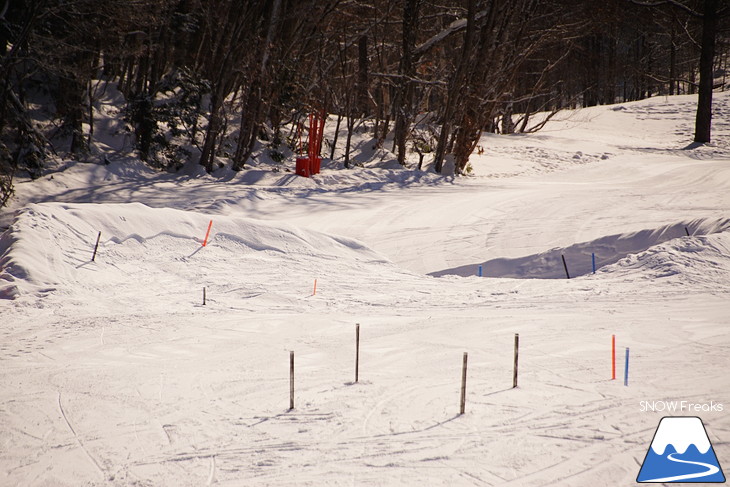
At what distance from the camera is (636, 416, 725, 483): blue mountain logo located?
5047 millimetres

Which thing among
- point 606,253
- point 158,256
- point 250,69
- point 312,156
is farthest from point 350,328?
point 250,69

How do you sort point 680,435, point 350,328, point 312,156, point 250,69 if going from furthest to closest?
point 312,156 → point 250,69 → point 350,328 → point 680,435

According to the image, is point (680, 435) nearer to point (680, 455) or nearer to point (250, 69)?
point (680, 455)

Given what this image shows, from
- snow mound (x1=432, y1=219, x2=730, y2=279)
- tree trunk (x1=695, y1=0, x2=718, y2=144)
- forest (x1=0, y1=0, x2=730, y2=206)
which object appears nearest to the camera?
snow mound (x1=432, y1=219, x2=730, y2=279)

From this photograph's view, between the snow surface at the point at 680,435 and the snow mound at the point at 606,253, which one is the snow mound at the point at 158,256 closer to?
the snow mound at the point at 606,253

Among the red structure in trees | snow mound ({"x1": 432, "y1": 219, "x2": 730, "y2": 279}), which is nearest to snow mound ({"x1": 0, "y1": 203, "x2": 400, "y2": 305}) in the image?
snow mound ({"x1": 432, "y1": 219, "x2": 730, "y2": 279})

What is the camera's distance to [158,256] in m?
11.2

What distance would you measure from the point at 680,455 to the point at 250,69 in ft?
49.6

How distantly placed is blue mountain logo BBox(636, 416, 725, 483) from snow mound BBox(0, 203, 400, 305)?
6035 mm

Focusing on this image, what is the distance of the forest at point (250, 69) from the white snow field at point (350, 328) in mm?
1772

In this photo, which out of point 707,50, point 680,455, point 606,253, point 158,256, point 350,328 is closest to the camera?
point 680,455

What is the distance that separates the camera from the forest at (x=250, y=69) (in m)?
15.7

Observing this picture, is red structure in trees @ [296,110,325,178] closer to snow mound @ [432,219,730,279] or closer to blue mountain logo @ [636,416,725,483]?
snow mound @ [432,219,730,279]

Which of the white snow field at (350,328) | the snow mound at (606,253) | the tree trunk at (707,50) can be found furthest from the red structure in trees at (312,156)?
the tree trunk at (707,50)
